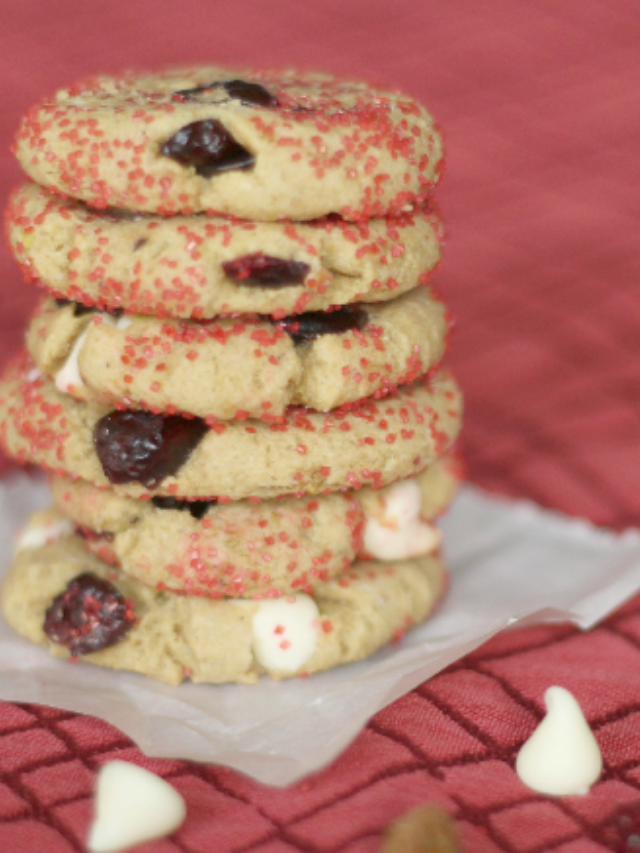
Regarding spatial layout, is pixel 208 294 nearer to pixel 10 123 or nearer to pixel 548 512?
pixel 548 512

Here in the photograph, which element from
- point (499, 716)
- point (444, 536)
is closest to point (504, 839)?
point (499, 716)

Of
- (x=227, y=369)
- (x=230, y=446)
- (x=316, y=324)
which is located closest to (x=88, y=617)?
(x=230, y=446)

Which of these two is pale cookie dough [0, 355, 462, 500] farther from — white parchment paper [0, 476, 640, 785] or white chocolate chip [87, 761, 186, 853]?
white chocolate chip [87, 761, 186, 853]

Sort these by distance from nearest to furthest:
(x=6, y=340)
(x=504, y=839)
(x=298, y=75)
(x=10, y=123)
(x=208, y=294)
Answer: (x=504, y=839)
(x=208, y=294)
(x=298, y=75)
(x=6, y=340)
(x=10, y=123)

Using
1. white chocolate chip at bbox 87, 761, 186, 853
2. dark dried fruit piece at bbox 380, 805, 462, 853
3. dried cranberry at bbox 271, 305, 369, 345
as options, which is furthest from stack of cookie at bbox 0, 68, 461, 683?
dark dried fruit piece at bbox 380, 805, 462, 853

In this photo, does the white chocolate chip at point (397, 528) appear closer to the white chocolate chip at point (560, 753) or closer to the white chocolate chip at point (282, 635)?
the white chocolate chip at point (282, 635)

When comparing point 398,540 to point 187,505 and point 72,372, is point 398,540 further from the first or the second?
point 72,372
